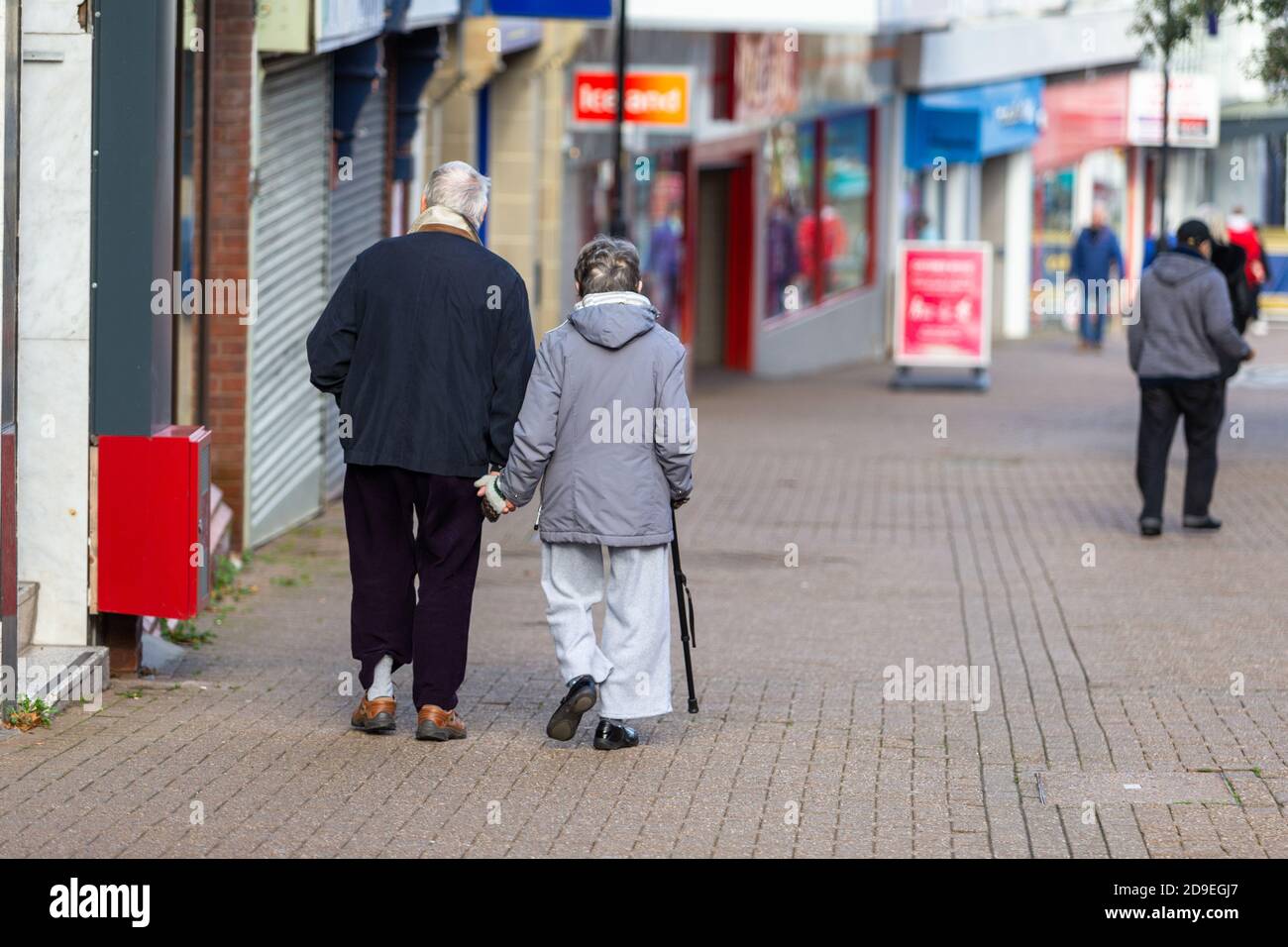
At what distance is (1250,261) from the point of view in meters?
23.5

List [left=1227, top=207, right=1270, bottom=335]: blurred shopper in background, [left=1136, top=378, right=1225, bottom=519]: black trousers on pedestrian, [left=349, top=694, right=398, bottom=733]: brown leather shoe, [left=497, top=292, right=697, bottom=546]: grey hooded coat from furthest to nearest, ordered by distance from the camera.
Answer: [left=1227, top=207, right=1270, bottom=335]: blurred shopper in background → [left=1136, top=378, right=1225, bottom=519]: black trousers on pedestrian → [left=349, top=694, right=398, bottom=733]: brown leather shoe → [left=497, top=292, right=697, bottom=546]: grey hooded coat

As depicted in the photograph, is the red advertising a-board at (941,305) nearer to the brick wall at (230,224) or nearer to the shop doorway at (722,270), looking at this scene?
the shop doorway at (722,270)

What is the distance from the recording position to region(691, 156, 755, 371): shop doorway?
25.0 meters

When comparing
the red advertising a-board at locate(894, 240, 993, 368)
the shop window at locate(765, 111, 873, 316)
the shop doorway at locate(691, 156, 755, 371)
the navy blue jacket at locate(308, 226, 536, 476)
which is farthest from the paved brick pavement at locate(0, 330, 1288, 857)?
the shop window at locate(765, 111, 873, 316)

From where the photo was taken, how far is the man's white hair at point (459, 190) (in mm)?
6914

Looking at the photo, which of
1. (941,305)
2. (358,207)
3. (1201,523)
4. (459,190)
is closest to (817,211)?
(941,305)

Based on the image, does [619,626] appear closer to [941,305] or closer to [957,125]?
[941,305]

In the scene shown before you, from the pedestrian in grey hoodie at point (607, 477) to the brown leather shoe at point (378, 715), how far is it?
498mm

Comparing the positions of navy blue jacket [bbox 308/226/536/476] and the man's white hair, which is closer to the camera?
navy blue jacket [bbox 308/226/536/476]

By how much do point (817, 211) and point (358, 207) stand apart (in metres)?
14.5

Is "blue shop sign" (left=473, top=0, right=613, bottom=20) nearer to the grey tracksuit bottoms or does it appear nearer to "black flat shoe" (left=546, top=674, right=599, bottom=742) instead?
the grey tracksuit bottoms

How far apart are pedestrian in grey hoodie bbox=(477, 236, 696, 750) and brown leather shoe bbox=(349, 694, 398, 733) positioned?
0.50m

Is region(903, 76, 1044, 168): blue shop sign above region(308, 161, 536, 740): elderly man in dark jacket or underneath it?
above
